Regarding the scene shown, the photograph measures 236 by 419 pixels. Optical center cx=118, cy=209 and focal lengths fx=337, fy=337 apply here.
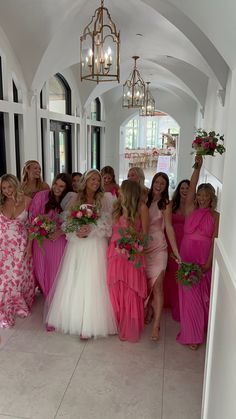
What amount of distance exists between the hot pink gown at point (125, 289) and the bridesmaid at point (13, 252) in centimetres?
97

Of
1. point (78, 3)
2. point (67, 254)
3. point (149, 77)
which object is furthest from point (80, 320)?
point (149, 77)

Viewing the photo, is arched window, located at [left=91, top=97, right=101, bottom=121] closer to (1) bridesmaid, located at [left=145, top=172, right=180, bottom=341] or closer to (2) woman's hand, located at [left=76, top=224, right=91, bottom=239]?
(1) bridesmaid, located at [left=145, top=172, right=180, bottom=341]

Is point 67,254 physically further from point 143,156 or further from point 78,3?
point 143,156

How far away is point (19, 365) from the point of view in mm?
2869

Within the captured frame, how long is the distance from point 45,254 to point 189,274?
159 cm

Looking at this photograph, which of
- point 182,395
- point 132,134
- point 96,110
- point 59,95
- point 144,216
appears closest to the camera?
point 182,395

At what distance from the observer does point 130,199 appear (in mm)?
3033

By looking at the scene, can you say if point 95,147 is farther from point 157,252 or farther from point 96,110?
point 157,252

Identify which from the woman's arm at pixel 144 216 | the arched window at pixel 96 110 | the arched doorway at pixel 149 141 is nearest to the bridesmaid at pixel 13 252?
the woman's arm at pixel 144 216

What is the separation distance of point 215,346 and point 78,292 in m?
1.62

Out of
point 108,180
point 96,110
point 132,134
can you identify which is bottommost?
point 108,180

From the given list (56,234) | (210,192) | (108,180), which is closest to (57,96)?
(108,180)

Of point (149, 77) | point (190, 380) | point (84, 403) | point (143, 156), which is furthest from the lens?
point (143, 156)

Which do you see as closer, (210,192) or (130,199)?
(130,199)
